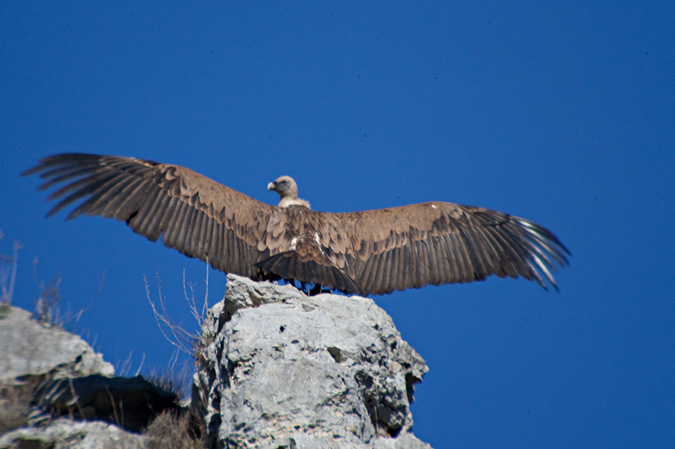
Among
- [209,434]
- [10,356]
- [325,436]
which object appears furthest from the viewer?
[10,356]

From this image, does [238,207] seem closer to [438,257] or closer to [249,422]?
[438,257]

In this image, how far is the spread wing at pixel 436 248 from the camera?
8.94 meters

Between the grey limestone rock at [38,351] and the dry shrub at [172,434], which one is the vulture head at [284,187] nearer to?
the grey limestone rock at [38,351]

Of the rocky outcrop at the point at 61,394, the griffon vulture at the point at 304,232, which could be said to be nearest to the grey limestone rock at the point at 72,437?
the rocky outcrop at the point at 61,394

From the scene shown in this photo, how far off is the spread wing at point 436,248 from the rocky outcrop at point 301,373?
196 cm

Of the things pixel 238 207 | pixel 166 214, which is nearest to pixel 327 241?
pixel 238 207

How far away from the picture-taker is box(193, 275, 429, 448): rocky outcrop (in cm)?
529

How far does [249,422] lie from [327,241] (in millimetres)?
3507

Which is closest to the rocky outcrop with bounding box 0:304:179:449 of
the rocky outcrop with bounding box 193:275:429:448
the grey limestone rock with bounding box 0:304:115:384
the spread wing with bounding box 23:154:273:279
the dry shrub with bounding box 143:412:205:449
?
the grey limestone rock with bounding box 0:304:115:384

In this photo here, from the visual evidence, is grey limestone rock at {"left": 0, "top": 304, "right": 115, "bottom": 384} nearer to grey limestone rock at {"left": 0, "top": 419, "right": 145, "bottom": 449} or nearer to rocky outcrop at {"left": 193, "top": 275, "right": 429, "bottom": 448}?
grey limestone rock at {"left": 0, "top": 419, "right": 145, "bottom": 449}

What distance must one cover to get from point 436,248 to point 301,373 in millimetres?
3986

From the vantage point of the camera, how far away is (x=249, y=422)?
5273 millimetres

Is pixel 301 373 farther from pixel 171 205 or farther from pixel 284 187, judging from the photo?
pixel 284 187

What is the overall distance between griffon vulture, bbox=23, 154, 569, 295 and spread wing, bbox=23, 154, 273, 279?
0.01 meters
